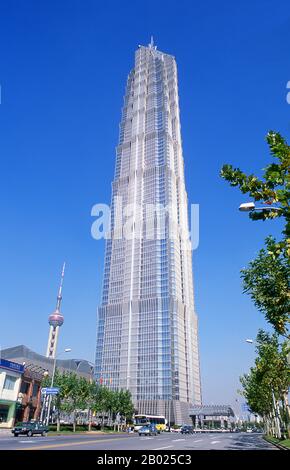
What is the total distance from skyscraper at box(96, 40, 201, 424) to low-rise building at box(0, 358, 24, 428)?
9561cm

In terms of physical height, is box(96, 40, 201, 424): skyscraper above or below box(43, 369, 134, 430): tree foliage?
above

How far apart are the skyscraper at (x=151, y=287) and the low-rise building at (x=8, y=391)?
314 ft

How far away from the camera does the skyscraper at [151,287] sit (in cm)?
15388

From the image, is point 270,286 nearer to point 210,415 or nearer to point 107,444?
point 107,444

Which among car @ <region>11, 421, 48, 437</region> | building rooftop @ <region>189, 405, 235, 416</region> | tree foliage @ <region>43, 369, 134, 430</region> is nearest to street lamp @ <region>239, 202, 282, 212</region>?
car @ <region>11, 421, 48, 437</region>

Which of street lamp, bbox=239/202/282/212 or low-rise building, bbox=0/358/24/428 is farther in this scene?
low-rise building, bbox=0/358/24/428

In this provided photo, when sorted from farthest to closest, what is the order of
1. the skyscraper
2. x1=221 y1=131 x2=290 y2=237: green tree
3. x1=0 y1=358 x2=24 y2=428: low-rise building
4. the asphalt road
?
the skyscraper < x1=0 y1=358 x2=24 y2=428: low-rise building < the asphalt road < x1=221 y1=131 x2=290 y2=237: green tree

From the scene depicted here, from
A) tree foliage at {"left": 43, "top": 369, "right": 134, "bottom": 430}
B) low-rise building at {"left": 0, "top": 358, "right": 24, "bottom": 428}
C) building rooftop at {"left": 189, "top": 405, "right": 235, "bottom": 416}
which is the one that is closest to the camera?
low-rise building at {"left": 0, "top": 358, "right": 24, "bottom": 428}

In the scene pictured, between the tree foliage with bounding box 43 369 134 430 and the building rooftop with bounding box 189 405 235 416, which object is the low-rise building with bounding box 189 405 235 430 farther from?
the tree foliage with bounding box 43 369 134 430

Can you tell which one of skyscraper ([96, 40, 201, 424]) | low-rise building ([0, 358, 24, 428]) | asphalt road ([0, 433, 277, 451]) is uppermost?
skyscraper ([96, 40, 201, 424])

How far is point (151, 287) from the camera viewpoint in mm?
165000

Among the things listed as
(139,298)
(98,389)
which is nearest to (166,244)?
(139,298)

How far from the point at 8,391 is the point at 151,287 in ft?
352

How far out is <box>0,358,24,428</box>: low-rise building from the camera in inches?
2324
